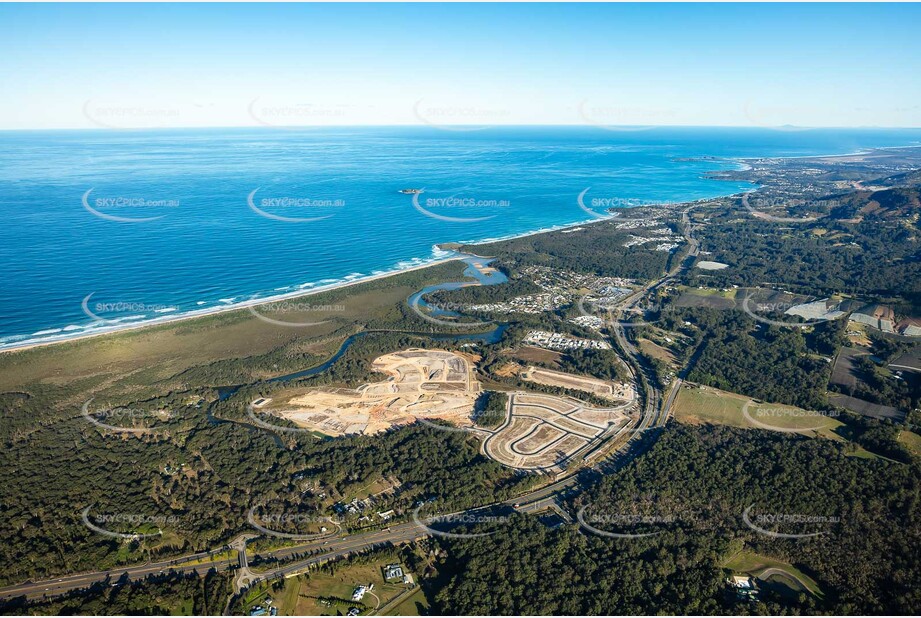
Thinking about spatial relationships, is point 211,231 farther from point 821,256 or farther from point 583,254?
point 821,256

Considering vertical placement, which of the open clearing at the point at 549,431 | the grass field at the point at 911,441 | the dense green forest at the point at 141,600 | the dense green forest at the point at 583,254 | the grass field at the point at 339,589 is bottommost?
the grass field at the point at 339,589

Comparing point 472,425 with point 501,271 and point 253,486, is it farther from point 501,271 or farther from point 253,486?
Answer: point 501,271

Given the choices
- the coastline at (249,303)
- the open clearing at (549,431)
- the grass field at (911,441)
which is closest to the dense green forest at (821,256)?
the grass field at (911,441)

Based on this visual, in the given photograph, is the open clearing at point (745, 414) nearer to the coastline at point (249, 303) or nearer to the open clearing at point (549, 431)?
the open clearing at point (549, 431)

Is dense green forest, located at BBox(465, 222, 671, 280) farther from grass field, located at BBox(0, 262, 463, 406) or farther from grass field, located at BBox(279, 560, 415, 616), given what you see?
grass field, located at BBox(279, 560, 415, 616)

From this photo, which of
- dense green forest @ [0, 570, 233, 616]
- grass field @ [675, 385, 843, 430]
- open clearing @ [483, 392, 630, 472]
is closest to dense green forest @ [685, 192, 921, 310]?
grass field @ [675, 385, 843, 430]

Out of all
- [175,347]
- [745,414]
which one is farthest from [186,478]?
[745,414]
